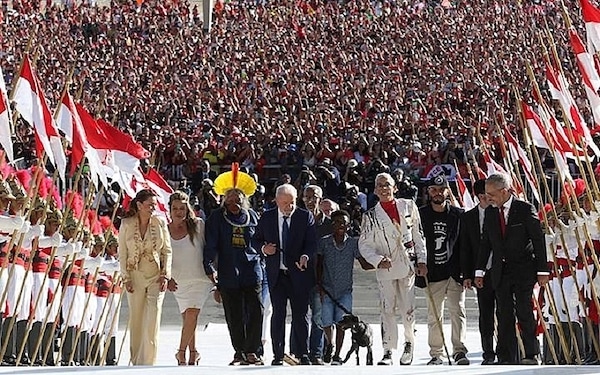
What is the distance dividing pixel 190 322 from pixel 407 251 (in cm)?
211

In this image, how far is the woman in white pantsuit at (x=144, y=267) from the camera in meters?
15.7

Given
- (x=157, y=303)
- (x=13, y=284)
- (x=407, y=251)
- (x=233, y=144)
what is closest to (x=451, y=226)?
(x=407, y=251)

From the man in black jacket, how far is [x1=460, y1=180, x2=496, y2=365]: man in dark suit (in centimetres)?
39

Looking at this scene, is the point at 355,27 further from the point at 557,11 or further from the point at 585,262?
the point at 585,262

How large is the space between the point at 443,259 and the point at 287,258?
153cm

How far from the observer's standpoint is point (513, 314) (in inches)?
596

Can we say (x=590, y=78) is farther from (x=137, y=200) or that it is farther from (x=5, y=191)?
(x=5, y=191)

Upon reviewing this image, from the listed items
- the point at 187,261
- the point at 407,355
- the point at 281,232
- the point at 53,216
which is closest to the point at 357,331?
the point at 407,355

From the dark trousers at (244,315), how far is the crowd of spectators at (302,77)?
819 centimetres

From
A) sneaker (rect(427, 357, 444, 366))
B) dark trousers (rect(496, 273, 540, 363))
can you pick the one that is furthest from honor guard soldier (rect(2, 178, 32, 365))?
dark trousers (rect(496, 273, 540, 363))

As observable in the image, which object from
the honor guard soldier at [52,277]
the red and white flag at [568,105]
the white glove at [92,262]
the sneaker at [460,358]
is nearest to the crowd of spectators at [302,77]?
the white glove at [92,262]

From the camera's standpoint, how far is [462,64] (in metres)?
39.2

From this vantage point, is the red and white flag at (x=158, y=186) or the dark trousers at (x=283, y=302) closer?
the dark trousers at (x=283, y=302)

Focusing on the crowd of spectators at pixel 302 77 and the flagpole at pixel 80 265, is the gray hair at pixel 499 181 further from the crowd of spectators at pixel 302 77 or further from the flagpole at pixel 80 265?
the crowd of spectators at pixel 302 77
